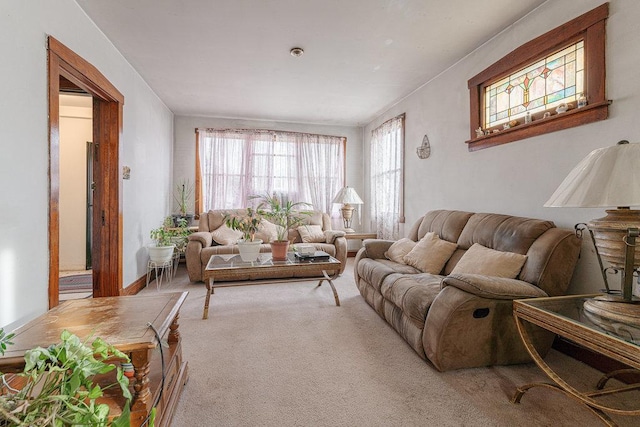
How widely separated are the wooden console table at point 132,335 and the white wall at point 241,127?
3.93 metres

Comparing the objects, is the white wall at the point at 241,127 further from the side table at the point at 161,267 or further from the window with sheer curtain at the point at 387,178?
the side table at the point at 161,267

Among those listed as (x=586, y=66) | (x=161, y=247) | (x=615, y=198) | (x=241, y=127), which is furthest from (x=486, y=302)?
(x=241, y=127)

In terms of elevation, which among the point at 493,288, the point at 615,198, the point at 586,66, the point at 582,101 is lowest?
the point at 493,288

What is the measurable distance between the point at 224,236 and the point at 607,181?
12.7 feet

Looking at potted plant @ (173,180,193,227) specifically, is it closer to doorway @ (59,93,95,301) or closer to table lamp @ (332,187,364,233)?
doorway @ (59,93,95,301)

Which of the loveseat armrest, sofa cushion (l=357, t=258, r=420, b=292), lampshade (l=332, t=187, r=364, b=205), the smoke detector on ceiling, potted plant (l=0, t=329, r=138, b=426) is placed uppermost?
the smoke detector on ceiling

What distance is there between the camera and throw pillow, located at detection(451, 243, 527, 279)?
1.98 m

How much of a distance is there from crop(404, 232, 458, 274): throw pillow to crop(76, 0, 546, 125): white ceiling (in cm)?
186

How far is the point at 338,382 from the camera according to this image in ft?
5.67

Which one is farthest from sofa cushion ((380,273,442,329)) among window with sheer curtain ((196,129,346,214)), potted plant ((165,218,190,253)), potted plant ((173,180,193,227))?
potted plant ((173,180,193,227))

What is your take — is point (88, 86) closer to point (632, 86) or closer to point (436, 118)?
point (436, 118)

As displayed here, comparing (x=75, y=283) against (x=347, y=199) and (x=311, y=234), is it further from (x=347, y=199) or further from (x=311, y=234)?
(x=347, y=199)

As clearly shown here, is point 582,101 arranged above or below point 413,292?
above

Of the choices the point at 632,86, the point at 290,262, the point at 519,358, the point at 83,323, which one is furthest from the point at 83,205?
the point at 632,86
